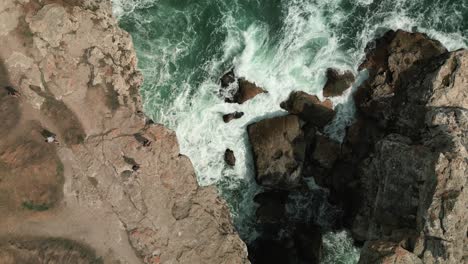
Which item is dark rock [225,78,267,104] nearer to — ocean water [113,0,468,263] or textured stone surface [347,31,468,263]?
ocean water [113,0,468,263]

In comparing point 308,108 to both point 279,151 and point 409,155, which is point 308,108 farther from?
point 409,155

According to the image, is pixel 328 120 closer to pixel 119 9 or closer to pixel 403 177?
pixel 403 177

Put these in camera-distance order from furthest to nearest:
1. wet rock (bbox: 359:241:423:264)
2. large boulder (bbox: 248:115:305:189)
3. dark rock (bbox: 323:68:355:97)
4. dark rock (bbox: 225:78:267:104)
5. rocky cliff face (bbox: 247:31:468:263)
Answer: dark rock (bbox: 323:68:355:97), dark rock (bbox: 225:78:267:104), large boulder (bbox: 248:115:305:189), rocky cliff face (bbox: 247:31:468:263), wet rock (bbox: 359:241:423:264)

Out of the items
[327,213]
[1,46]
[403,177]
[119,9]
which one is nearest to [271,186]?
[327,213]

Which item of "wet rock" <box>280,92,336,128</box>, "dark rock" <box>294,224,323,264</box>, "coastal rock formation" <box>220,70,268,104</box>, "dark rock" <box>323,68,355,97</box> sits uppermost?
"dark rock" <box>323,68,355,97</box>

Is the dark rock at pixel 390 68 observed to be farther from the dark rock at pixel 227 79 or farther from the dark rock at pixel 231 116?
the dark rock at pixel 227 79

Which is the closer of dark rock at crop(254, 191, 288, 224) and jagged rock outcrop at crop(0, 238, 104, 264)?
jagged rock outcrop at crop(0, 238, 104, 264)

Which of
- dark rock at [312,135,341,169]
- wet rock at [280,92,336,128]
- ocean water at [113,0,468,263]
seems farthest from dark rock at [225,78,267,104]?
dark rock at [312,135,341,169]
